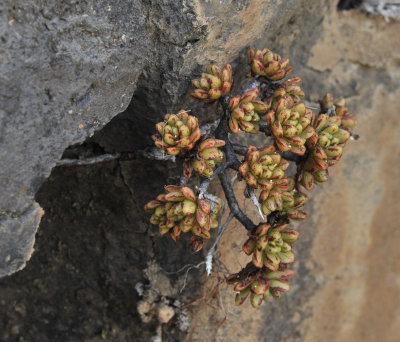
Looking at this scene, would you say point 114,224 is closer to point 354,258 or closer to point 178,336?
point 178,336

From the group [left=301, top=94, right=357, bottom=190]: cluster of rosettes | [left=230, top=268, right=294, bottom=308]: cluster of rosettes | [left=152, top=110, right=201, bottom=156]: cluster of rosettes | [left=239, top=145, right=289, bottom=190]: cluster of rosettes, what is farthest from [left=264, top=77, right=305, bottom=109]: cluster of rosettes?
[left=230, top=268, right=294, bottom=308]: cluster of rosettes

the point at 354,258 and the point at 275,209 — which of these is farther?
the point at 354,258

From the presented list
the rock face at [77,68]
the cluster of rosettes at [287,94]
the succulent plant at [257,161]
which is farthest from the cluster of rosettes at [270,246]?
the rock face at [77,68]

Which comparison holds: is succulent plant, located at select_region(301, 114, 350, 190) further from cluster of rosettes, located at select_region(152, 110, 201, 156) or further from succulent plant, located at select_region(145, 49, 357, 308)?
cluster of rosettes, located at select_region(152, 110, 201, 156)

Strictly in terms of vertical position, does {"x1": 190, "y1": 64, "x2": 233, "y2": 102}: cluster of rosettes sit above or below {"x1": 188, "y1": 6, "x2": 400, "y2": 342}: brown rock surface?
above

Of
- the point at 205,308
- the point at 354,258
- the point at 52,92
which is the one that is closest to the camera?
the point at 52,92

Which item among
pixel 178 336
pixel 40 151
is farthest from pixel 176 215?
pixel 178 336
